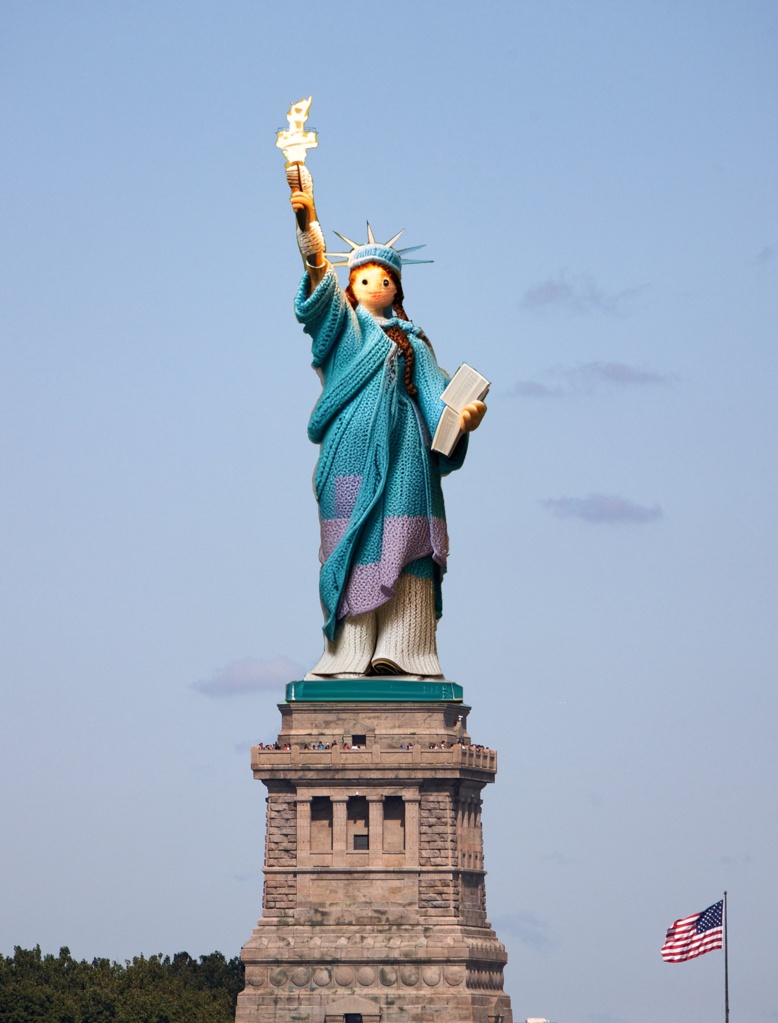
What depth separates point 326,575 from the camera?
8275 cm

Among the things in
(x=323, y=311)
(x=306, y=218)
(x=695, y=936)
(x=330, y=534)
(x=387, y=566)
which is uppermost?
(x=306, y=218)

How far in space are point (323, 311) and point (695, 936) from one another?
15994 millimetres

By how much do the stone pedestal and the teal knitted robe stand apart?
8.60ft

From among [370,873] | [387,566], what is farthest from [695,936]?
[387,566]

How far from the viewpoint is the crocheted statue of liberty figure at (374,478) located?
82312 millimetres

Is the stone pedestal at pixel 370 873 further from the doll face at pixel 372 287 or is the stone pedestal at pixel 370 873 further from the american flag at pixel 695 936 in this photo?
the doll face at pixel 372 287

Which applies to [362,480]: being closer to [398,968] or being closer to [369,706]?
[369,706]

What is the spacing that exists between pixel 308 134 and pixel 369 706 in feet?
41.7

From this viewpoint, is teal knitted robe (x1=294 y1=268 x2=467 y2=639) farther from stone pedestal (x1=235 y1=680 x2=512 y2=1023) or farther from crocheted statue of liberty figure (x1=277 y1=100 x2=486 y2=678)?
stone pedestal (x1=235 y1=680 x2=512 y2=1023)

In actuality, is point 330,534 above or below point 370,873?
above

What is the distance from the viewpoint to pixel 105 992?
305 feet

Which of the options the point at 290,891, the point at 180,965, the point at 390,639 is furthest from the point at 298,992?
the point at 180,965

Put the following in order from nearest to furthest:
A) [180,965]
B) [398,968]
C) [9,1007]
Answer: [398,968] → [9,1007] → [180,965]

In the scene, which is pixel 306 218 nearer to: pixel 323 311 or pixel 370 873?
pixel 323 311
